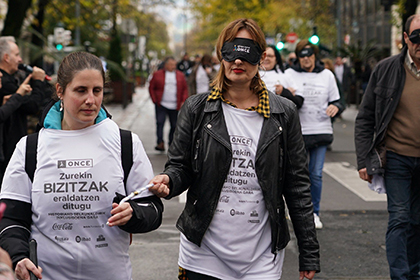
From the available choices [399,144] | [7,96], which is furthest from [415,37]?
[7,96]

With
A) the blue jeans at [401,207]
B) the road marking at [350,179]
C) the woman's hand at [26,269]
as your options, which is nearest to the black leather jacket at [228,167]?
the woman's hand at [26,269]

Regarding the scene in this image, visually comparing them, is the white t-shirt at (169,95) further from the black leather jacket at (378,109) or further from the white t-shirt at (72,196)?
the white t-shirt at (72,196)

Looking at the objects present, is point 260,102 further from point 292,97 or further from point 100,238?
point 292,97

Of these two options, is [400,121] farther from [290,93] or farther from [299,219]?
[290,93]

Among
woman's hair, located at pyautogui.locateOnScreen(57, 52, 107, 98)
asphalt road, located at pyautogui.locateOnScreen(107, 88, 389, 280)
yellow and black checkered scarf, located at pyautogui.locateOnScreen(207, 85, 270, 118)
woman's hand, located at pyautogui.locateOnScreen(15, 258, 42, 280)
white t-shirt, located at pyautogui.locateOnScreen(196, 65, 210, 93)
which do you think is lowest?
asphalt road, located at pyautogui.locateOnScreen(107, 88, 389, 280)

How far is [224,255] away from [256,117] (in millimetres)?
690

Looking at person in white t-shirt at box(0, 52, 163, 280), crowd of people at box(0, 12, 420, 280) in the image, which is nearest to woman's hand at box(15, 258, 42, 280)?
crowd of people at box(0, 12, 420, 280)

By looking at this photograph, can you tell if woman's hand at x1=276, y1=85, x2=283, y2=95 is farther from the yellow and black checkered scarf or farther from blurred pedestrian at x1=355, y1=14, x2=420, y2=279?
the yellow and black checkered scarf

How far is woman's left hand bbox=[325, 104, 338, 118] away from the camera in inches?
276

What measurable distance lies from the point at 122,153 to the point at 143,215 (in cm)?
29

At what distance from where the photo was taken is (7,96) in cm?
634

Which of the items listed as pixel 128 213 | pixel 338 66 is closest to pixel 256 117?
pixel 128 213

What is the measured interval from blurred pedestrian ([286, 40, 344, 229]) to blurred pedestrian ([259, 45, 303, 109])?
9 cm

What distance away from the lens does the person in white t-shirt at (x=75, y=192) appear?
271 centimetres
